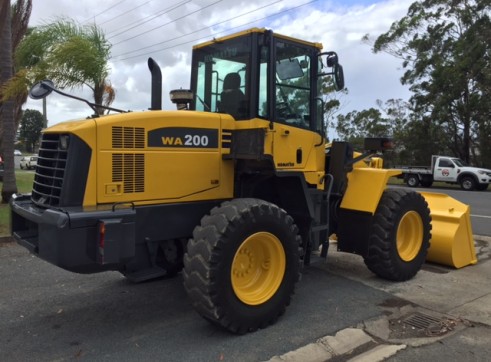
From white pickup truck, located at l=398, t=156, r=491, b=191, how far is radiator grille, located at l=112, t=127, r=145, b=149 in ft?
69.1

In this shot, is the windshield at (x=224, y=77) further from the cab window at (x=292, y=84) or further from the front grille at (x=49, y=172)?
the front grille at (x=49, y=172)

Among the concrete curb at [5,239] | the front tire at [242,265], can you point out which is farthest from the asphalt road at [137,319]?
the concrete curb at [5,239]

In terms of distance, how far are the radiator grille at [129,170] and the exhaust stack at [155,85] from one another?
797mm

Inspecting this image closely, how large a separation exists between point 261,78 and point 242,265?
198cm

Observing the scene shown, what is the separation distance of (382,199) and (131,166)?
11.0 feet

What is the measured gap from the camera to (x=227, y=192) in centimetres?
510

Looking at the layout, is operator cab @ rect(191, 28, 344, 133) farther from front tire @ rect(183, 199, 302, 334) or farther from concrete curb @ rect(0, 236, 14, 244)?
Answer: concrete curb @ rect(0, 236, 14, 244)

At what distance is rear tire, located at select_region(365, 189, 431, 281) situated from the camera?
5910 millimetres

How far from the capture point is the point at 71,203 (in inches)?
159

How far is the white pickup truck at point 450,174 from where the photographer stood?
24.5 m

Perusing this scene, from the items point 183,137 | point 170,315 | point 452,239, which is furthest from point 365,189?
point 170,315

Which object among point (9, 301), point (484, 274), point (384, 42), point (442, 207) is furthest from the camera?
point (384, 42)

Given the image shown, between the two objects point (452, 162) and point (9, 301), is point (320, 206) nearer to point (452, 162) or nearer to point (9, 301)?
point (9, 301)

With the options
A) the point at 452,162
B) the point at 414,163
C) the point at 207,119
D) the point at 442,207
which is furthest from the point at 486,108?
the point at 207,119
